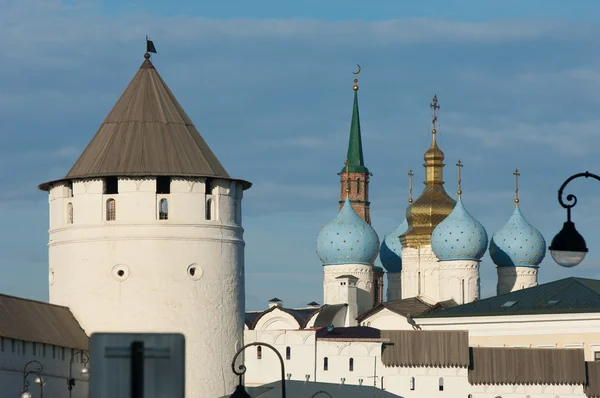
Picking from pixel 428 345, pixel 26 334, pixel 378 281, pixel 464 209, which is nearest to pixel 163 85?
pixel 26 334

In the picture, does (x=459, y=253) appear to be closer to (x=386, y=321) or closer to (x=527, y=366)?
(x=386, y=321)

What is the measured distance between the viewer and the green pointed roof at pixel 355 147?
89625 millimetres

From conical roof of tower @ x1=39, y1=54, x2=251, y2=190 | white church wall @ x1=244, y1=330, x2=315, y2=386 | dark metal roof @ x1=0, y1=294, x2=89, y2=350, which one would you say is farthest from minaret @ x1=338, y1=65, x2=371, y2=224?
dark metal roof @ x1=0, y1=294, x2=89, y2=350

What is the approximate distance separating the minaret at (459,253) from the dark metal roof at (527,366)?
13676mm

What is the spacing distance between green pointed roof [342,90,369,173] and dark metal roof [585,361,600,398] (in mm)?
29622

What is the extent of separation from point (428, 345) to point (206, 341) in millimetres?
17844

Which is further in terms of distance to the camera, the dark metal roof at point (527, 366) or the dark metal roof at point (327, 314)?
the dark metal roof at point (327, 314)

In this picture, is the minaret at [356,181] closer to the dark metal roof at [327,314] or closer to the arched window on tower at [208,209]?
the dark metal roof at [327,314]

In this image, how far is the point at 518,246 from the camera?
258 feet

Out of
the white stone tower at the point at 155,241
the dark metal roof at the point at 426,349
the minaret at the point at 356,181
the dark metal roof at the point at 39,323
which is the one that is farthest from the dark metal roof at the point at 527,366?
the minaret at the point at 356,181

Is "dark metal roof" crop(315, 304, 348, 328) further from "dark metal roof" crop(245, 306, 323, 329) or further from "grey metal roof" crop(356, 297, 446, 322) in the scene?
"grey metal roof" crop(356, 297, 446, 322)

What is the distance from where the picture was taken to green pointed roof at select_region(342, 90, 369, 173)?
294 ft

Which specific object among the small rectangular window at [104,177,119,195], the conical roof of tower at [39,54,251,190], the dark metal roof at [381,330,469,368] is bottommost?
the dark metal roof at [381,330,469,368]

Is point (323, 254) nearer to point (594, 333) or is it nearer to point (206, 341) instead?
point (594, 333)
